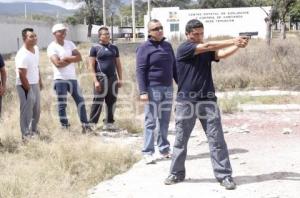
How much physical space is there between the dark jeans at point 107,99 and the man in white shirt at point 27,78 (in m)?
1.21

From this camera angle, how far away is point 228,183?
578 centimetres

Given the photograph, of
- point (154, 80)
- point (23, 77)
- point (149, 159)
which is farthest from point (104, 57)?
point (149, 159)

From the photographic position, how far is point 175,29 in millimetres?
49250

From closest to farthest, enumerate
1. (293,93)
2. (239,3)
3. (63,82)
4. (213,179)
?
(213,179) < (63,82) < (293,93) < (239,3)

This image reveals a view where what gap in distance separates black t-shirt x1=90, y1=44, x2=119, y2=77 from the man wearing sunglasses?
2019 millimetres

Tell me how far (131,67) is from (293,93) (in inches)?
167

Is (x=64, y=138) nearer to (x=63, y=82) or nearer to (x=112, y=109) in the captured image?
(x=63, y=82)

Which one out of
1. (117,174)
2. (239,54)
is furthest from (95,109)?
(239,54)

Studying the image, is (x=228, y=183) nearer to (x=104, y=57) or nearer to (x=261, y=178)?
(x=261, y=178)

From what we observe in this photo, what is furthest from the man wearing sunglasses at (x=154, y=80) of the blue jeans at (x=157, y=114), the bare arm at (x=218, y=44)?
the bare arm at (x=218, y=44)

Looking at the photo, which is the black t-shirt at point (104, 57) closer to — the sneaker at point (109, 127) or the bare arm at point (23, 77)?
the sneaker at point (109, 127)

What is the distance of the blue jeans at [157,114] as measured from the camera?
7.06 m

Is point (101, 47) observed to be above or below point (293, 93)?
above

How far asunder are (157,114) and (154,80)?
1.43ft
